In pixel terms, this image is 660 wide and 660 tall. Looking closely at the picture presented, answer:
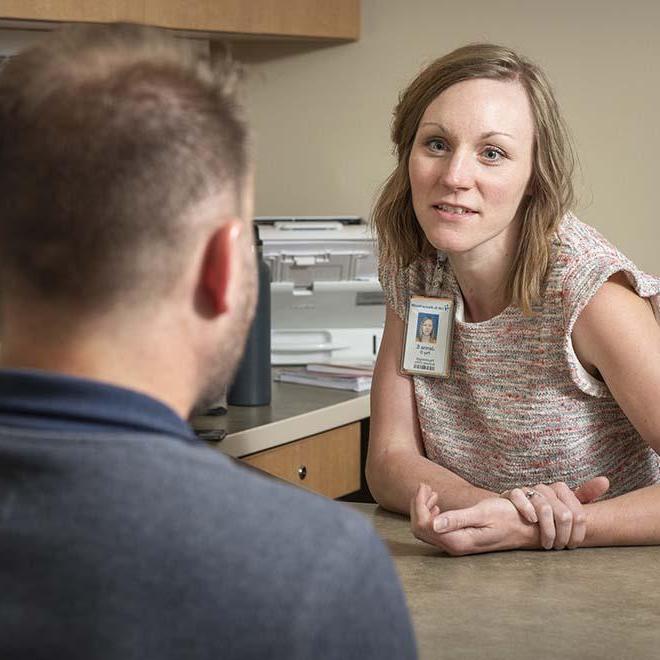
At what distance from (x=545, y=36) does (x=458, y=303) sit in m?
1.66

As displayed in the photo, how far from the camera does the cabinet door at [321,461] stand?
2.48m

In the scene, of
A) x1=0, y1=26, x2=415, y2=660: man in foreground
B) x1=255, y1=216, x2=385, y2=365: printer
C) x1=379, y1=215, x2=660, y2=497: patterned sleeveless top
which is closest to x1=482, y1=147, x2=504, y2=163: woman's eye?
x1=379, y1=215, x2=660, y2=497: patterned sleeveless top

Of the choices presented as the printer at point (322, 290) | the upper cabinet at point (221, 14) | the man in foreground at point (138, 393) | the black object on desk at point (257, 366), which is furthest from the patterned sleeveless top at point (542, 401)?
the upper cabinet at point (221, 14)

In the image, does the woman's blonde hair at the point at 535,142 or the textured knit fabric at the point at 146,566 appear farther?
the woman's blonde hair at the point at 535,142

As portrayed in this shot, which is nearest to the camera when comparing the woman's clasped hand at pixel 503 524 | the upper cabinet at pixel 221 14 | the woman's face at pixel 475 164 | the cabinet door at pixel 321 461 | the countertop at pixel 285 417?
the woman's clasped hand at pixel 503 524

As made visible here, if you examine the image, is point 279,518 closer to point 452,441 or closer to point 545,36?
point 452,441

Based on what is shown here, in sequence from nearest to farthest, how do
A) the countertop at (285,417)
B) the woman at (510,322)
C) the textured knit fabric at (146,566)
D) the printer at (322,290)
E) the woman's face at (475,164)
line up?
the textured knit fabric at (146,566) < the woman at (510,322) < the woman's face at (475,164) < the countertop at (285,417) < the printer at (322,290)

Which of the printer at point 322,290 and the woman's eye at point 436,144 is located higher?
the woman's eye at point 436,144

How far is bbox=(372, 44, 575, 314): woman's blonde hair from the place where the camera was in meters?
1.75

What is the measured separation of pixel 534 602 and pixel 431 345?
0.66m

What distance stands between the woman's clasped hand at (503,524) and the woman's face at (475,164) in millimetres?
435

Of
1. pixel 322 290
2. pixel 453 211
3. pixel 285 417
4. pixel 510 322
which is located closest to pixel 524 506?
pixel 510 322

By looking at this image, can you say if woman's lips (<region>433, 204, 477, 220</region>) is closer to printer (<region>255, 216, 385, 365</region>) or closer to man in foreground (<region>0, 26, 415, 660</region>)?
man in foreground (<region>0, 26, 415, 660</region>)

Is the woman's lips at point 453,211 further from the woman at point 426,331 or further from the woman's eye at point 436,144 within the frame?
the woman at point 426,331
